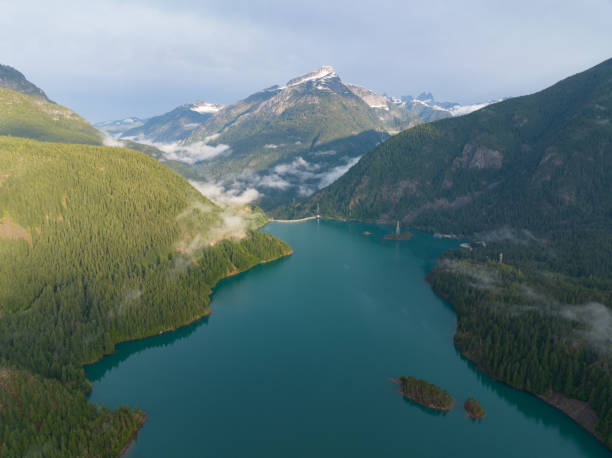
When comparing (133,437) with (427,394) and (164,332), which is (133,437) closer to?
(164,332)

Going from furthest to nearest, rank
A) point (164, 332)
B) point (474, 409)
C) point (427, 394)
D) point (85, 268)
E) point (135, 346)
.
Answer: point (85, 268) → point (164, 332) → point (135, 346) → point (427, 394) → point (474, 409)

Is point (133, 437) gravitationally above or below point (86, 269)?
below

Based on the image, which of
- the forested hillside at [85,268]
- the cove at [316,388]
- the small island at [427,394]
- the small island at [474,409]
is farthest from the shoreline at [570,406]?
the forested hillside at [85,268]

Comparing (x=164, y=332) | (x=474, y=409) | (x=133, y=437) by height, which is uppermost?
(x=164, y=332)

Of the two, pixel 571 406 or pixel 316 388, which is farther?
pixel 316 388

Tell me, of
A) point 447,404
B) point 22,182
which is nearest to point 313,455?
point 447,404

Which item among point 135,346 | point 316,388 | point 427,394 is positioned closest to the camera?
point 427,394

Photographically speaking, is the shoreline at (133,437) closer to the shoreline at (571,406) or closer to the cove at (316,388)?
the cove at (316,388)

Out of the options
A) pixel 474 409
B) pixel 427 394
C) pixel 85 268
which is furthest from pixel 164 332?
pixel 474 409
